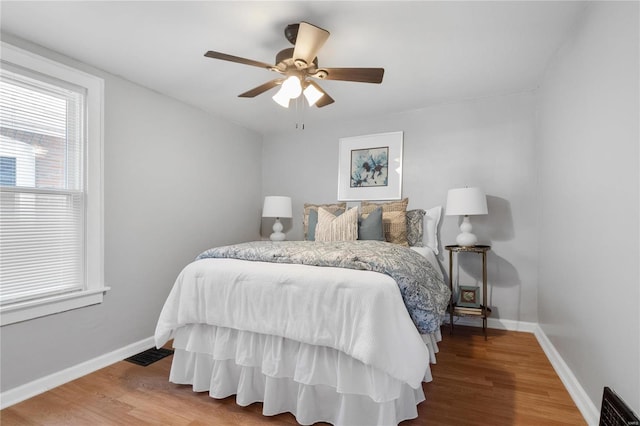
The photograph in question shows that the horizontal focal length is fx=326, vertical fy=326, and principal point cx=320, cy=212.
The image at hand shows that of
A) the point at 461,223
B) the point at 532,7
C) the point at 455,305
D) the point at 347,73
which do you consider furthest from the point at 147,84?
the point at 455,305

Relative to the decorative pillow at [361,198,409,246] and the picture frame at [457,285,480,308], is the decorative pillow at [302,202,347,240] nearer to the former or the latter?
the decorative pillow at [361,198,409,246]

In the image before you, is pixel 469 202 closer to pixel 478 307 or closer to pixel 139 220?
pixel 478 307

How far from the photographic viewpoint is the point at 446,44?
2271 millimetres

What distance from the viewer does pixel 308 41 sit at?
1.86 metres

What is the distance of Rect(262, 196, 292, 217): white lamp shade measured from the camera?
3992mm

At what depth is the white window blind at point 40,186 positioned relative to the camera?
6.81 ft

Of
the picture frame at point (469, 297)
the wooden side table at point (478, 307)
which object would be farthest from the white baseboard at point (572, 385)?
the picture frame at point (469, 297)

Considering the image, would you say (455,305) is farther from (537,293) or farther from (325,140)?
(325,140)

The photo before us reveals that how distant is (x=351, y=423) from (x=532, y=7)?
2.50 meters

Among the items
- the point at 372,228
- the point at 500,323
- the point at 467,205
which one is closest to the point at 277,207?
the point at 372,228

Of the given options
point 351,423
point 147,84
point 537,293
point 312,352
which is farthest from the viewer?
point 537,293

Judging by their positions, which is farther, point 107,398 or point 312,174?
point 312,174

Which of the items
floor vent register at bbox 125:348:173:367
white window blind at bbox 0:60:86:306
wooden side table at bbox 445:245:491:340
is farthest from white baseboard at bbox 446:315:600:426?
white window blind at bbox 0:60:86:306

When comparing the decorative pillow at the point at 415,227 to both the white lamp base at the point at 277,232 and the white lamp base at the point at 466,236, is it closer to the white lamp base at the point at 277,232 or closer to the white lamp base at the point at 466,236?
the white lamp base at the point at 466,236
